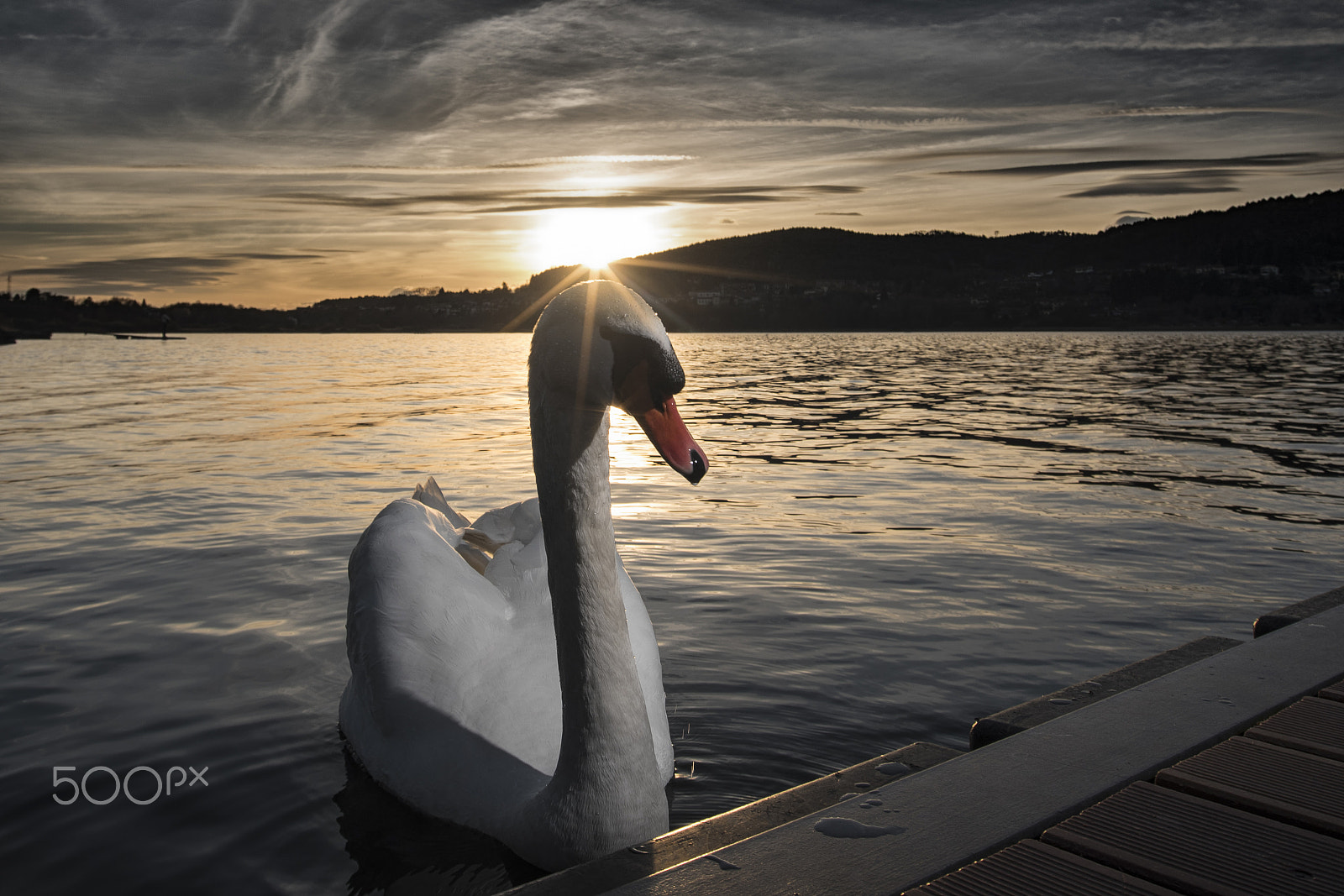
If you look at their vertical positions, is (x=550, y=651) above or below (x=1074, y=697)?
above

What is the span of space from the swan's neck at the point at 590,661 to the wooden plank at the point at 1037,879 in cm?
125

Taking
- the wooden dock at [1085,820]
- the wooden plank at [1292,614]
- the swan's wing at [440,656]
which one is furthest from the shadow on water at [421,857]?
the wooden plank at [1292,614]

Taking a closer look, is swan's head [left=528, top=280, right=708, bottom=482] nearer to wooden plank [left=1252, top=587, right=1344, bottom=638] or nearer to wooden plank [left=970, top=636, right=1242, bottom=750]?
wooden plank [left=970, top=636, right=1242, bottom=750]

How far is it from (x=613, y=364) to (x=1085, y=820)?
168cm

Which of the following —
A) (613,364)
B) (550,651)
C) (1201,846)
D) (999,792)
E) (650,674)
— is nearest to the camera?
(1201,846)

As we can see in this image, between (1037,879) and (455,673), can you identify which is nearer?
(1037,879)

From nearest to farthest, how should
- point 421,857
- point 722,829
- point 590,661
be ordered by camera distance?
point 722,829 → point 590,661 → point 421,857

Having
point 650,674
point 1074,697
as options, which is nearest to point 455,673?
point 650,674

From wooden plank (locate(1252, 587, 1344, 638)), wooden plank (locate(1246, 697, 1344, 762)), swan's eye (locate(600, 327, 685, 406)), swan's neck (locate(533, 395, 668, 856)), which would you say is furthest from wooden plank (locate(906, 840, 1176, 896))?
wooden plank (locate(1252, 587, 1344, 638))

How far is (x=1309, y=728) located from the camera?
2.82 m

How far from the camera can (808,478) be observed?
12578mm

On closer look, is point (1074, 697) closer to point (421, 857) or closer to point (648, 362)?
point (648, 362)

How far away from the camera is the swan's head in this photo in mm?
2771

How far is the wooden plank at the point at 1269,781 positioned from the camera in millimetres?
2340
